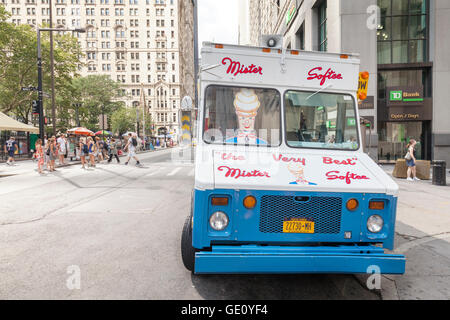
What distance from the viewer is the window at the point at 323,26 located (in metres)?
20.3

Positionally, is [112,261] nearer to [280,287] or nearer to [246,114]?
[280,287]

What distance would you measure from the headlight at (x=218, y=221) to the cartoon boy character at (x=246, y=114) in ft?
4.05

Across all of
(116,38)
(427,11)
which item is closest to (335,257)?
(427,11)

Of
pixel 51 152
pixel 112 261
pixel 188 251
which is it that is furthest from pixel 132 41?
pixel 188 251

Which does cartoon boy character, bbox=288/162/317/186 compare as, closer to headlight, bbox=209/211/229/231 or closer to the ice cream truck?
the ice cream truck

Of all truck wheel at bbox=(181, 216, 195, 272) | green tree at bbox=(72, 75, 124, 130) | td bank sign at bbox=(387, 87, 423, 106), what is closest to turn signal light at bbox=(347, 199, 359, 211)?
truck wheel at bbox=(181, 216, 195, 272)

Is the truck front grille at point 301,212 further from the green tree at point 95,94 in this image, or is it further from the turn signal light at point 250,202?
the green tree at point 95,94

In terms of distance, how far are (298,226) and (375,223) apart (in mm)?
850

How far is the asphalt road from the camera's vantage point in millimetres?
3482

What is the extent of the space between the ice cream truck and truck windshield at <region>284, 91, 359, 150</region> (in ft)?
0.04

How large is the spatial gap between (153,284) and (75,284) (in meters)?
0.87

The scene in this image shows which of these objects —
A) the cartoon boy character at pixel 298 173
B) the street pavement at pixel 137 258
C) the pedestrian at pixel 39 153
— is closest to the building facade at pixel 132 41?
the pedestrian at pixel 39 153
